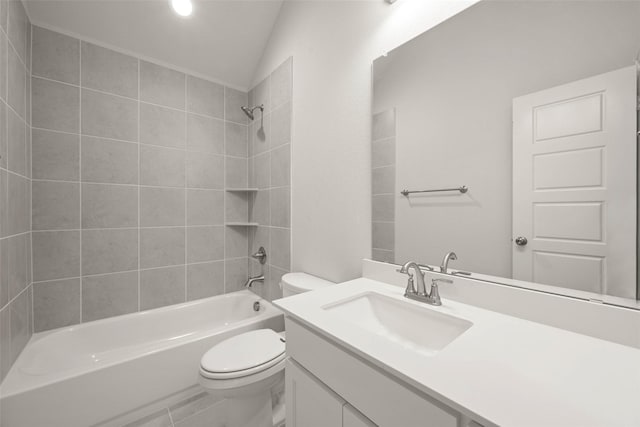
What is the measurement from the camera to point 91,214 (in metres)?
1.65

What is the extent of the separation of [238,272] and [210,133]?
1.28m

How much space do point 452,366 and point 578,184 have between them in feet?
2.04

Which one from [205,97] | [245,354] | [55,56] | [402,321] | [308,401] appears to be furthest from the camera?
[205,97]

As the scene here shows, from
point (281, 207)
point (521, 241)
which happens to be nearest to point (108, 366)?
point (281, 207)

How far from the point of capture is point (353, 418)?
616 millimetres

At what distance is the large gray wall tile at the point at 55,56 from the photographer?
1.48m

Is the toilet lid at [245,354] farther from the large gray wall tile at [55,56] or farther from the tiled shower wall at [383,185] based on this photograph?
the large gray wall tile at [55,56]

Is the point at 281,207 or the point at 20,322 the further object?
the point at 281,207

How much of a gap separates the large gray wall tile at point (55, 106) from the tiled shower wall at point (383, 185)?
1.94 m

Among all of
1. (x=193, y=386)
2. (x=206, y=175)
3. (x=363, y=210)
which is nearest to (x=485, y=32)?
(x=363, y=210)

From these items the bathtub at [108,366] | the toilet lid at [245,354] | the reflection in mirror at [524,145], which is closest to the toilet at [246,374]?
the toilet lid at [245,354]

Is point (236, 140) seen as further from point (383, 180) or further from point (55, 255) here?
point (383, 180)

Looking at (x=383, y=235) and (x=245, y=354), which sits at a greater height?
(x=383, y=235)

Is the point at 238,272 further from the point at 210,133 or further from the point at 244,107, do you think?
the point at 244,107
